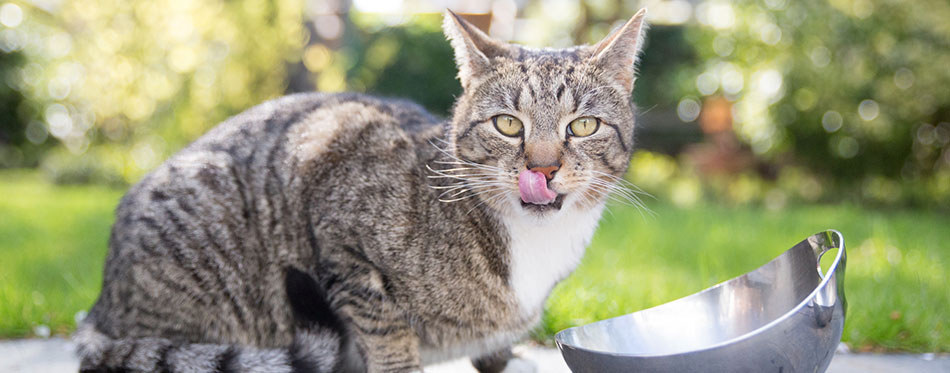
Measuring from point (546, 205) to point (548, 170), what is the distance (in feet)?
0.36

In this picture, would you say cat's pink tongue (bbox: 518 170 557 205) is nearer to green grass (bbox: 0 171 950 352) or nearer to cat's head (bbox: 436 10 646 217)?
cat's head (bbox: 436 10 646 217)

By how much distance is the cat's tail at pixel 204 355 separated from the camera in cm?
194

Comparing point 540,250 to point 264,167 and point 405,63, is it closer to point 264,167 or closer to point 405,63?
point 264,167

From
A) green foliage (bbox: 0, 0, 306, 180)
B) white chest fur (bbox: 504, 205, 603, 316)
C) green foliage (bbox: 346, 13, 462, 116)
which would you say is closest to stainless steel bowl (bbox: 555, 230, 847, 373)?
white chest fur (bbox: 504, 205, 603, 316)

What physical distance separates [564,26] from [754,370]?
829 cm

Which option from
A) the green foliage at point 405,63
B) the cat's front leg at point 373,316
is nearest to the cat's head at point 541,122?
the cat's front leg at point 373,316

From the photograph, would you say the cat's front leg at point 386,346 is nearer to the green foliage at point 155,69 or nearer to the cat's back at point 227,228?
the cat's back at point 227,228

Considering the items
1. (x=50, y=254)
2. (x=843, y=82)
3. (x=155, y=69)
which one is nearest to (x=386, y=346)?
(x=50, y=254)

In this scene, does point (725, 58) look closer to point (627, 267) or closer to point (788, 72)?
point (788, 72)

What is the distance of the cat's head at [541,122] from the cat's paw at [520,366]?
2.10 feet

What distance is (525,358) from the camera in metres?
2.51

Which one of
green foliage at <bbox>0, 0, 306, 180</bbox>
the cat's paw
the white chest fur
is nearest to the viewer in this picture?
the white chest fur

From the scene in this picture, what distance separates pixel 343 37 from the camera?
29.7 feet

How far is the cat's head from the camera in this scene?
194cm
